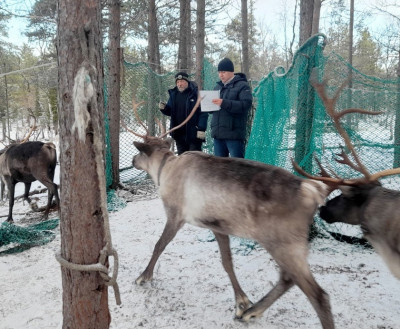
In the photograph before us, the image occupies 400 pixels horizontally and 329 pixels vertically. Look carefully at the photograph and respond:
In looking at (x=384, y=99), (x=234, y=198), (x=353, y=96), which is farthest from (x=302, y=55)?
(x=234, y=198)

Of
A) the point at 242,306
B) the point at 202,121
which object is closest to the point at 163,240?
the point at 242,306

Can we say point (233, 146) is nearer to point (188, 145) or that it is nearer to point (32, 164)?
point (188, 145)

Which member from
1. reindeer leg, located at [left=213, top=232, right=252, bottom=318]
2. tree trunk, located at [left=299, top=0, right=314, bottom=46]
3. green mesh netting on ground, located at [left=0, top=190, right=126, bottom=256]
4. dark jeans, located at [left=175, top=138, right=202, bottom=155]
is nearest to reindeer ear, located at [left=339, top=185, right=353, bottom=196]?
reindeer leg, located at [left=213, top=232, right=252, bottom=318]

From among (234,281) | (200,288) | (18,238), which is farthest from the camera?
(18,238)

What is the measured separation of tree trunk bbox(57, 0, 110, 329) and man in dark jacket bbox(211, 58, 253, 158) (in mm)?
2472

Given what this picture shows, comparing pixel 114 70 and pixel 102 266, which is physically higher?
pixel 114 70

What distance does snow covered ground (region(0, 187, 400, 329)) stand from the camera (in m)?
2.52

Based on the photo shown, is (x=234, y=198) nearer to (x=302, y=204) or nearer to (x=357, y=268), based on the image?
(x=302, y=204)

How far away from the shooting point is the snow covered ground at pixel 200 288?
8.25 feet

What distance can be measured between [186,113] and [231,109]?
1.30 meters

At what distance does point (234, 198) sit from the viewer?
244cm

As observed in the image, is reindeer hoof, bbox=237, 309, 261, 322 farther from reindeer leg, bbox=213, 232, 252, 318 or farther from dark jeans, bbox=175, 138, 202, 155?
dark jeans, bbox=175, 138, 202, 155

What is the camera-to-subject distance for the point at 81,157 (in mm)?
1569

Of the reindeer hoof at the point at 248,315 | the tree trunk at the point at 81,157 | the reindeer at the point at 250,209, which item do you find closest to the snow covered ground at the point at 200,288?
the reindeer hoof at the point at 248,315
